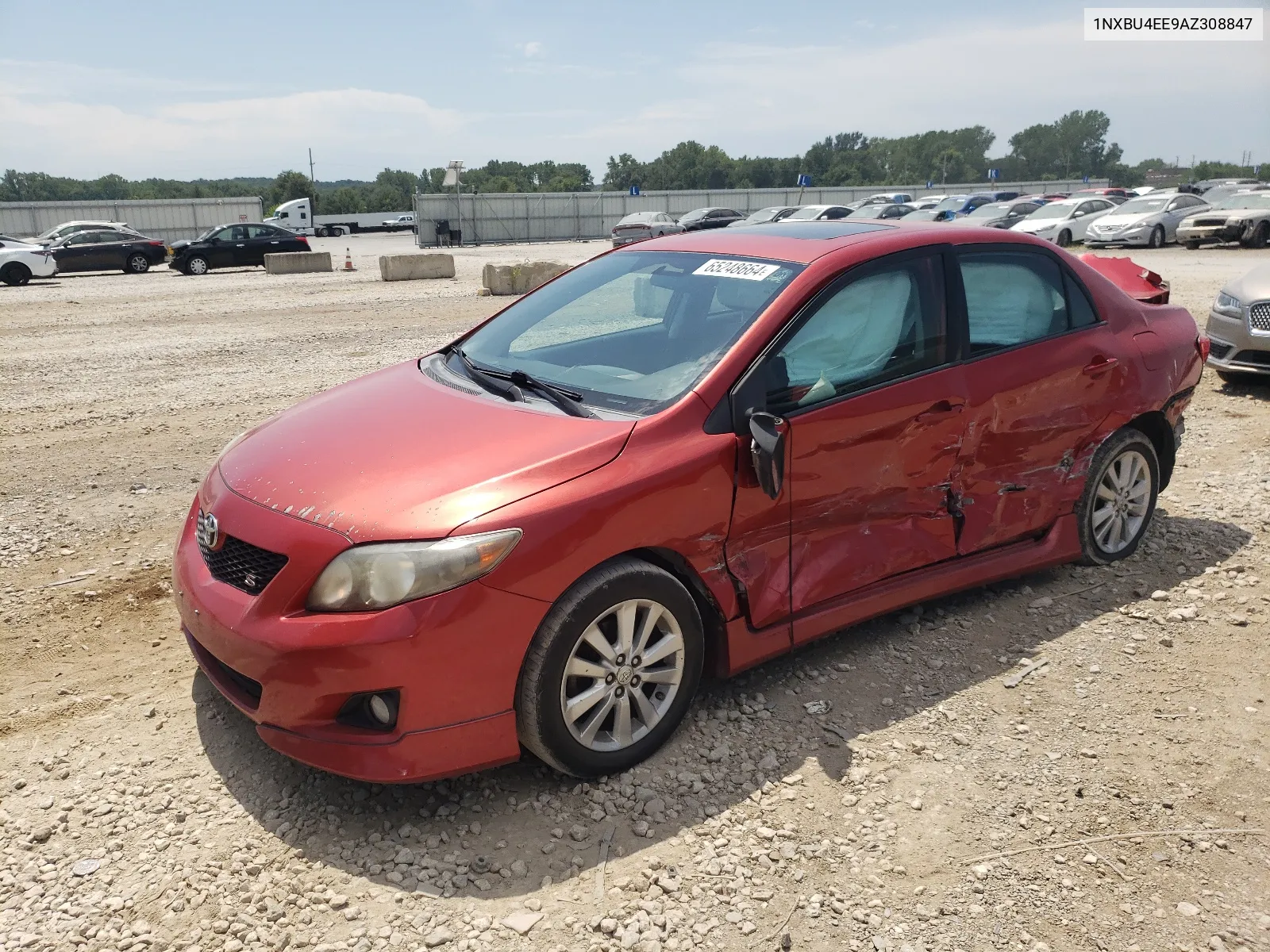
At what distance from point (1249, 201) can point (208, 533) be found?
3011cm

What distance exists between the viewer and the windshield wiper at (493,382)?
3668 mm

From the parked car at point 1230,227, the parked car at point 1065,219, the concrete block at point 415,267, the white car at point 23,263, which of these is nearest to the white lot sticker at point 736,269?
the concrete block at point 415,267

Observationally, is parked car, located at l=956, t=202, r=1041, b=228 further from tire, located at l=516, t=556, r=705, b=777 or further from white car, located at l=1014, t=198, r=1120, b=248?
tire, located at l=516, t=556, r=705, b=777

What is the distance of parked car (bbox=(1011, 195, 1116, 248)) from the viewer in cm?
2798

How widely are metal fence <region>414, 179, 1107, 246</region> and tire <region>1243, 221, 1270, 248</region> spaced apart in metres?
30.9

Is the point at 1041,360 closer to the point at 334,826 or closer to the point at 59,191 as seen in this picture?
the point at 334,826

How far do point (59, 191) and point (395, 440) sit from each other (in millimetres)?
127301

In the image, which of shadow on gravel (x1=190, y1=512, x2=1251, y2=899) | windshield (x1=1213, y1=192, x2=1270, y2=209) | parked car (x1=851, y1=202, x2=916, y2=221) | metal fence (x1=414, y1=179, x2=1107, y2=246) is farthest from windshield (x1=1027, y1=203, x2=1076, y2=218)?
shadow on gravel (x1=190, y1=512, x2=1251, y2=899)

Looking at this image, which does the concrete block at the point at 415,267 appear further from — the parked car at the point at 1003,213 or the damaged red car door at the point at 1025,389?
the damaged red car door at the point at 1025,389

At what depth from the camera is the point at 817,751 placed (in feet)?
11.4

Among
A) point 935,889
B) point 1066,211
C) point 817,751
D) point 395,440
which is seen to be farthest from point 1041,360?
point 1066,211

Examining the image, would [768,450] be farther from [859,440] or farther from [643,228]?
[643,228]

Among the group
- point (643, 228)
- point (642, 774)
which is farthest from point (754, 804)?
point (643, 228)

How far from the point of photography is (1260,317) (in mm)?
8352
